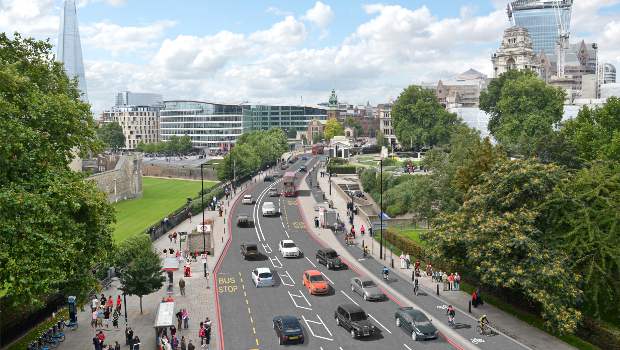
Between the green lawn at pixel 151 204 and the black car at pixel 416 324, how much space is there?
90.3ft

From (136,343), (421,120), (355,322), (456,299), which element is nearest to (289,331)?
(355,322)

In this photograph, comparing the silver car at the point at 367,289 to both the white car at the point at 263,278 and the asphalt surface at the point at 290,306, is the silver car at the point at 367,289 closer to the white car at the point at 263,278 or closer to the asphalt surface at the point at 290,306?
the asphalt surface at the point at 290,306

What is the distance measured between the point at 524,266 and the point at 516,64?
468ft

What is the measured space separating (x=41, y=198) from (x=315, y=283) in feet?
66.7

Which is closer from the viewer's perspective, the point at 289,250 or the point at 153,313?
the point at 153,313

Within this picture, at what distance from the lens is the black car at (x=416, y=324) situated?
31.4 m

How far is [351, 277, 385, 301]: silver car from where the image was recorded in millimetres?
38875

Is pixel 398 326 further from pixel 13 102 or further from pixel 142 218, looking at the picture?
pixel 142 218

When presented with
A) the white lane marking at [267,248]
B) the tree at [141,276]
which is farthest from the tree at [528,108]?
the tree at [141,276]

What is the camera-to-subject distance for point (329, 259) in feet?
156

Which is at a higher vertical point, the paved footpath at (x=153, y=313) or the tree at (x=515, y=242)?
the tree at (x=515, y=242)

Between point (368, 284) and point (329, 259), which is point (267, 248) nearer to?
point (329, 259)

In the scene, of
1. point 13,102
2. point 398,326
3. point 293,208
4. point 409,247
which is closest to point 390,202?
point 293,208

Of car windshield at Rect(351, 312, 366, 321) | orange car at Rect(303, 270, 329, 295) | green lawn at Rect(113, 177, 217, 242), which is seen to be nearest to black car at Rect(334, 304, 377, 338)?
car windshield at Rect(351, 312, 366, 321)
